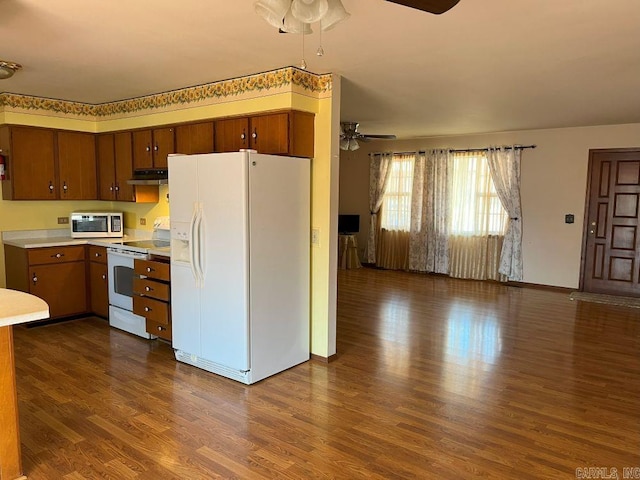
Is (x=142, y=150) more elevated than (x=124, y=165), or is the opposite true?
(x=142, y=150)

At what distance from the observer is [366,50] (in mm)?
3193

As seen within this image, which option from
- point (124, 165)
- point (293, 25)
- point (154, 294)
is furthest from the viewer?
point (124, 165)

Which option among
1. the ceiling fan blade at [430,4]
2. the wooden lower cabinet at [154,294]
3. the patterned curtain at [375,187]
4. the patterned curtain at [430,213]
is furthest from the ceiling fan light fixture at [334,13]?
the patterned curtain at [375,187]

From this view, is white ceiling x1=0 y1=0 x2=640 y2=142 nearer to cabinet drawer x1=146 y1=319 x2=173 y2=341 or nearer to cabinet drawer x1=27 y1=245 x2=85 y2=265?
cabinet drawer x1=27 y1=245 x2=85 y2=265

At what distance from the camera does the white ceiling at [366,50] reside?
2547 millimetres

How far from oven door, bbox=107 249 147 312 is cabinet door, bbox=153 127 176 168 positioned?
1001mm

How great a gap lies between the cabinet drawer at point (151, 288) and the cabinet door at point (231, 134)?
53.5 inches

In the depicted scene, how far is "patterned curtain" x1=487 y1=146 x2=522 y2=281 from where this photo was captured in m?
7.48

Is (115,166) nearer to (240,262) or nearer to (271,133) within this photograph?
(271,133)

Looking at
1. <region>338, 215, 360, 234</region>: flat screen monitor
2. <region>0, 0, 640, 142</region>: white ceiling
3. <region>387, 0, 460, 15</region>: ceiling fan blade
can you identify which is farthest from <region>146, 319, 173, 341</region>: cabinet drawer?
<region>338, 215, 360, 234</region>: flat screen monitor

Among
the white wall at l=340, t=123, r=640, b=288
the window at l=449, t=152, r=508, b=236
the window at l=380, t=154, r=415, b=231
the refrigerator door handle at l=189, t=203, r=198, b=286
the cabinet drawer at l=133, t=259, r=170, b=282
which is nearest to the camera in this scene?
the refrigerator door handle at l=189, t=203, r=198, b=286

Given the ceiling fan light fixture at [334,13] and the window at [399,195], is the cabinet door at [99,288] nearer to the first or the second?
the ceiling fan light fixture at [334,13]

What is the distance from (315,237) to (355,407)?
4.73ft

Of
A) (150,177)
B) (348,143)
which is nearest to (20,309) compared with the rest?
(150,177)
